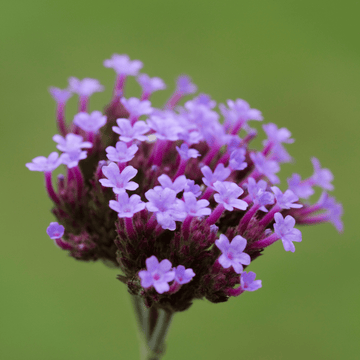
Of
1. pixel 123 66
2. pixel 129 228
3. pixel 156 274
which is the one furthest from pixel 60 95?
pixel 156 274

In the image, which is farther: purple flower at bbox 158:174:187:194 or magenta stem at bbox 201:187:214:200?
magenta stem at bbox 201:187:214:200

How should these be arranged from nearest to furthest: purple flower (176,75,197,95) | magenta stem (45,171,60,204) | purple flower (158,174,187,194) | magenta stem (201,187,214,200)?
purple flower (158,174,187,194)
magenta stem (201,187,214,200)
magenta stem (45,171,60,204)
purple flower (176,75,197,95)

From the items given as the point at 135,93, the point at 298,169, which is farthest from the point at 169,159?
the point at 135,93

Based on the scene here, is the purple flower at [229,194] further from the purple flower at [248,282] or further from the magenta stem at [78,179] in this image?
the magenta stem at [78,179]

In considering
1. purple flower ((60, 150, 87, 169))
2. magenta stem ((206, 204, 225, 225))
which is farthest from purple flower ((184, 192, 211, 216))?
purple flower ((60, 150, 87, 169))

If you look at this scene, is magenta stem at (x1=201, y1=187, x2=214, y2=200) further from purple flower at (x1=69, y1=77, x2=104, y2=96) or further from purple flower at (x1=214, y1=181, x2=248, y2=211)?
purple flower at (x1=69, y1=77, x2=104, y2=96)

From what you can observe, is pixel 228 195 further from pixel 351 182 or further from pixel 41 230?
pixel 351 182

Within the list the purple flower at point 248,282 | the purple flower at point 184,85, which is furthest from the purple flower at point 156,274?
the purple flower at point 184,85

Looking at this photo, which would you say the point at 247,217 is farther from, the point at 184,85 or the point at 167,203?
the point at 184,85
